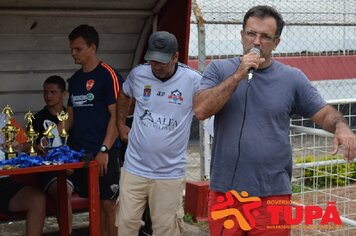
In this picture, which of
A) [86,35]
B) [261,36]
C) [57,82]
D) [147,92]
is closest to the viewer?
[261,36]

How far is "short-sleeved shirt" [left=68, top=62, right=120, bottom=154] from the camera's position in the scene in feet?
15.1

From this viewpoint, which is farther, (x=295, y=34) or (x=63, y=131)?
(x=295, y=34)

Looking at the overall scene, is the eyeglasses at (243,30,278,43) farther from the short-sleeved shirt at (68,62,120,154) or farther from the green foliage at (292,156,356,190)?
the short-sleeved shirt at (68,62,120,154)

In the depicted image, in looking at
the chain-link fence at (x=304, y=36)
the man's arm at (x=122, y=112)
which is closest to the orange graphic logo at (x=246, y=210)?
the man's arm at (x=122, y=112)

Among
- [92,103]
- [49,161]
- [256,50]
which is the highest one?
[256,50]

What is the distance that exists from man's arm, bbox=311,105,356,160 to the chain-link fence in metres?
6.23

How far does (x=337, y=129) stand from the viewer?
2814 millimetres

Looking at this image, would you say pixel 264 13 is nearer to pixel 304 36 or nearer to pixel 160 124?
pixel 160 124

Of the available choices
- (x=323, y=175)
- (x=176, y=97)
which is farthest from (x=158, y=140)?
(x=323, y=175)

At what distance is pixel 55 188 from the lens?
483 centimetres

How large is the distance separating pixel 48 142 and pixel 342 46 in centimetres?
790

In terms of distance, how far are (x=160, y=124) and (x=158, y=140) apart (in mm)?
109

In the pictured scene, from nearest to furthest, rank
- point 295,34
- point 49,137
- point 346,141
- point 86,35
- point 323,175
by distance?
point 346,141, point 323,175, point 49,137, point 86,35, point 295,34

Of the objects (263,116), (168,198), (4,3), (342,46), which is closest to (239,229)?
(263,116)
